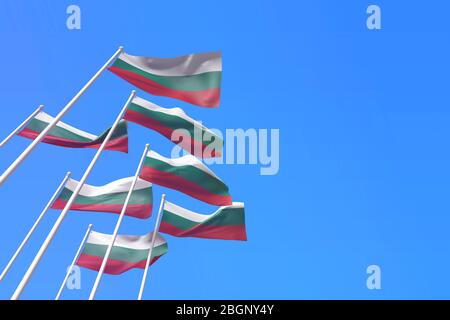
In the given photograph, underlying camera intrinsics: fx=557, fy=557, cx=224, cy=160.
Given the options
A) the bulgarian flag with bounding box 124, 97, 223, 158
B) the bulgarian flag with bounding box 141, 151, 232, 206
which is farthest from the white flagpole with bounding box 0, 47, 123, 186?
the bulgarian flag with bounding box 141, 151, 232, 206

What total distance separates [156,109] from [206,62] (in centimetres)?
334

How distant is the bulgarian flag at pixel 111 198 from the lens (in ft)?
71.3

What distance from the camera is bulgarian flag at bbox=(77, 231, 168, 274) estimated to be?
80.7 feet

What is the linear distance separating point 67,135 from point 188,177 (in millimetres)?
4697

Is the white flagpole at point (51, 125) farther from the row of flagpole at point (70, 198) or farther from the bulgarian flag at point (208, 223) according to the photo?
the bulgarian flag at point (208, 223)

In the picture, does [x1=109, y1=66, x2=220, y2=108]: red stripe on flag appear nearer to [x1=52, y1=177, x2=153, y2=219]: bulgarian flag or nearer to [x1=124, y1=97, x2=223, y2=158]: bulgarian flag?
[x1=124, y1=97, x2=223, y2=158]: bulgarian flag

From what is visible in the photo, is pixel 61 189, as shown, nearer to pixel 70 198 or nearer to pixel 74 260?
pixel 74 260

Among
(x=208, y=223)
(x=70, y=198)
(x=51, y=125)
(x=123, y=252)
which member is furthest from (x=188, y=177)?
(x=51, y=125)

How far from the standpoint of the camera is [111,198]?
2216cm

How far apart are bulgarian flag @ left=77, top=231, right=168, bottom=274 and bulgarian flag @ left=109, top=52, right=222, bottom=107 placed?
9.48 m

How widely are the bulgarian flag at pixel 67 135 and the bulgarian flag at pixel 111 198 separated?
2.58 m
